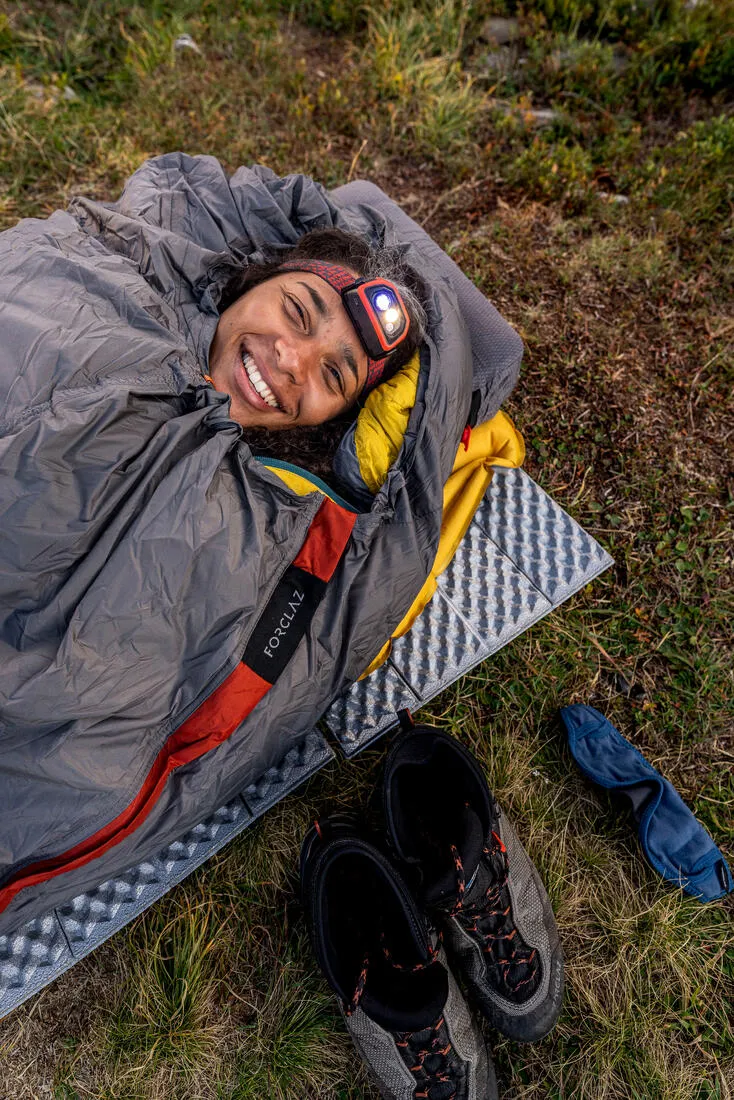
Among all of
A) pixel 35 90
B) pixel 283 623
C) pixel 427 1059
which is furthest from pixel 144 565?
pixel 35 90

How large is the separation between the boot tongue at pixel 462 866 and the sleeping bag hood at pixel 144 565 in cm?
74

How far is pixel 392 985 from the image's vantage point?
2.47 meters

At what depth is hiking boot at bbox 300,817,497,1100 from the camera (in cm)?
242

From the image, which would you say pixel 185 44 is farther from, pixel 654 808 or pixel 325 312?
pixel 654 808

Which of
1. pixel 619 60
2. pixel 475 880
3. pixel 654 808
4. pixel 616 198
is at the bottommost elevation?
pixel 475 880

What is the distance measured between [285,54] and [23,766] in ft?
16.2

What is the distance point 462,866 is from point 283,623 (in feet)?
3.77

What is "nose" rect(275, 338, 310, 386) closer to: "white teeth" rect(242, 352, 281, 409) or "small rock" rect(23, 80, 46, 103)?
"white teeth" rect(242, 352, 281, 409)

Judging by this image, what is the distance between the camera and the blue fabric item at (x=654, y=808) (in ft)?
9.14

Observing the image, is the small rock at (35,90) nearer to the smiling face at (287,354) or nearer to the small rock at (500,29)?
the smiling face at (287,354)

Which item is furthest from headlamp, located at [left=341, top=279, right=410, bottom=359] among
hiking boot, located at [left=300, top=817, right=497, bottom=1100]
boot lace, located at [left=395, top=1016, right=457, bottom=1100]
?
boot lace, located at [left=395, top=1016, right=457, bottom=1100]

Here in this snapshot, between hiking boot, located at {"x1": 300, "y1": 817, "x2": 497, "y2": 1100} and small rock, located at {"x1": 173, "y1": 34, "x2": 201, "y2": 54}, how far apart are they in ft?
16.7

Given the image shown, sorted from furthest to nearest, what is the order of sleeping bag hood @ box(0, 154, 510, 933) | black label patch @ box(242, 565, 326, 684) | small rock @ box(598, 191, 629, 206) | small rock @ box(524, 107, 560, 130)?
small rock @ box(524, 107, 560, 130)
small rock @ box(598, 191, 629, 206)
black label patch @ box(242, 565, 326, 684)
sleeping bag hood @ box(0, 154, 510, 933)

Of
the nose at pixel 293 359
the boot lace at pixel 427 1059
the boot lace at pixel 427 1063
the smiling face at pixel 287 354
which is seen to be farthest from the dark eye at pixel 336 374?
the boot lace at pixel 427 1063
